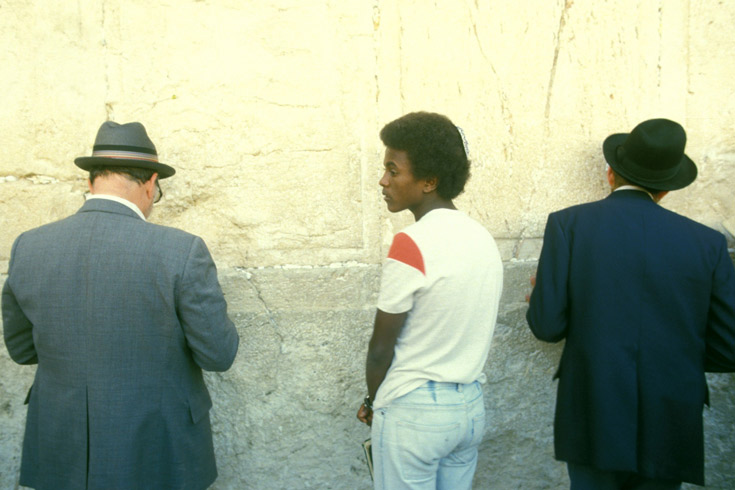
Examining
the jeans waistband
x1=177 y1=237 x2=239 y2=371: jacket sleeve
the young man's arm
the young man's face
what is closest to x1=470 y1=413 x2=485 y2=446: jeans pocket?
the jeans waistband

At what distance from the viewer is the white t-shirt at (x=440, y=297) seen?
1700mm

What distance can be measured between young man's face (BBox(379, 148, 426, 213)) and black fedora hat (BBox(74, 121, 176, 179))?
2.72 feet

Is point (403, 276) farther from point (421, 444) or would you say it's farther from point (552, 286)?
point (552, 286)

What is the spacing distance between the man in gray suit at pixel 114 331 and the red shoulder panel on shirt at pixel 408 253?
25.8 inches

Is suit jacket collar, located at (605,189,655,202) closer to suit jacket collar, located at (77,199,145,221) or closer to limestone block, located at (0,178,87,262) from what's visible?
suit jacket collar, located at (77,199,145,221)

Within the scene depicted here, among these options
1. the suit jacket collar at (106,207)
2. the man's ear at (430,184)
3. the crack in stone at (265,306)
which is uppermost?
the man's ear at (430,184)

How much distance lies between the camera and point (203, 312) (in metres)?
1.84

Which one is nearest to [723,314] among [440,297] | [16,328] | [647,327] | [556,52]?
[647,327]

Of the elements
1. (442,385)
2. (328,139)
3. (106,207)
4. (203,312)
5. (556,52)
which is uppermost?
(556,52)

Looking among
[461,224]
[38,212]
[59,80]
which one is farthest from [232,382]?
[59,80]

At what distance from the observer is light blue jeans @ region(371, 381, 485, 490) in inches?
69.0

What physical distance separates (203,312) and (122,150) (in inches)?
26.4

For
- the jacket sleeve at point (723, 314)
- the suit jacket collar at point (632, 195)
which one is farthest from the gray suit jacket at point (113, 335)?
the jacket sleeve at point (723, 314)

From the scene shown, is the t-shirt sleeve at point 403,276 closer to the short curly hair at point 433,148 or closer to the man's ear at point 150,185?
the short curly hair at point 433,148
